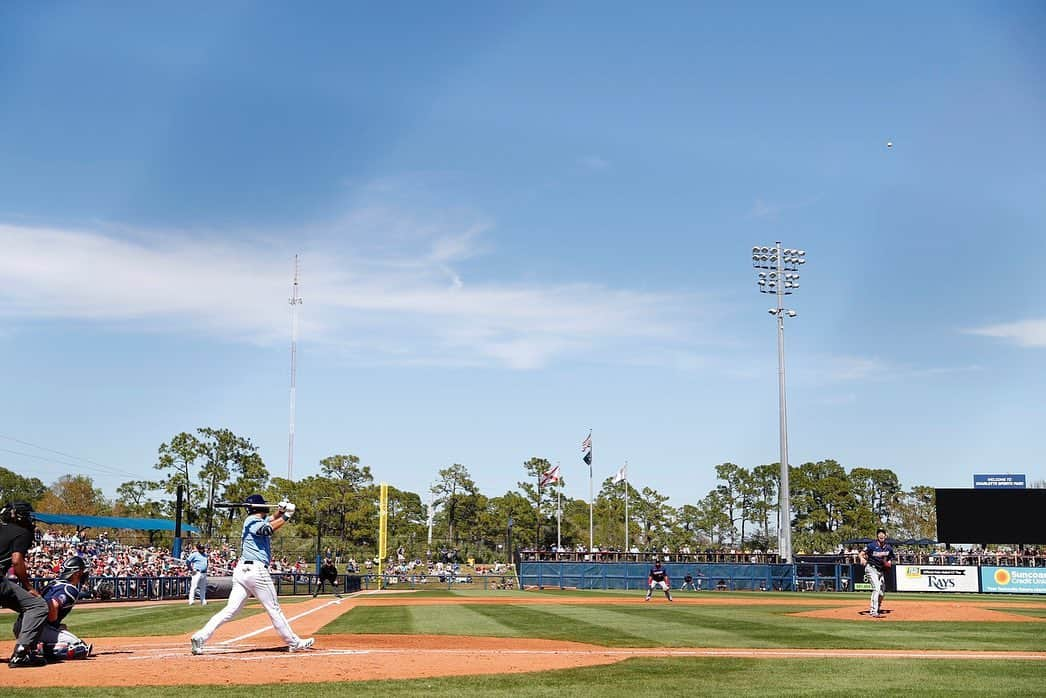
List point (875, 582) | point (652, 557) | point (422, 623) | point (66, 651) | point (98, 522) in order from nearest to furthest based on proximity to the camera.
A: 1. point (66, 651)
2. point (422, 623)
3. point (875, 582)
4. point (98, 522)
5. point (652, 557)

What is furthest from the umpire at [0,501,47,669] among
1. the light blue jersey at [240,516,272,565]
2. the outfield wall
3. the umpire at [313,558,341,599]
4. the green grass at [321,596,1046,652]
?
the outfield wall

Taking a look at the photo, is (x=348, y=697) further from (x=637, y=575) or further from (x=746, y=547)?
(x=746, y=547)

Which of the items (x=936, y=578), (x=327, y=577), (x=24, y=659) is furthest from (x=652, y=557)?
(x=24, y=659)

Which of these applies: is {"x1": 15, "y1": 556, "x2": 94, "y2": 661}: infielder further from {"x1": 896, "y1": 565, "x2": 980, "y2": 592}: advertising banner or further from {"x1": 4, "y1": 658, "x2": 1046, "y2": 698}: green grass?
{"x1": 896, "y1": 565, "x2": 980, "y2": 592}: advertising banner

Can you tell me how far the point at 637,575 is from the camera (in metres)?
46.3

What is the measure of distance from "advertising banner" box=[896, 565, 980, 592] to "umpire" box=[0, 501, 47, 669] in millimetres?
43891

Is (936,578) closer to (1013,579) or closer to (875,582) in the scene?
(1013,579)

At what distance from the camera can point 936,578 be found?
4688cm

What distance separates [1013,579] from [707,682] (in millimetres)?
43285

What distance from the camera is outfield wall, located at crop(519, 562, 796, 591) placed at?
4588 cm

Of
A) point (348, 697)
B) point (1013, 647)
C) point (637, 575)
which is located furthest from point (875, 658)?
point (637, 575)

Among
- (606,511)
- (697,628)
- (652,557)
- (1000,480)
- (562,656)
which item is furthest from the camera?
(606,511)

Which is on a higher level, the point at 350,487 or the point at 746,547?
the point at 350,487

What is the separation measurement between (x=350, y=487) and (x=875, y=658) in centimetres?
7691
